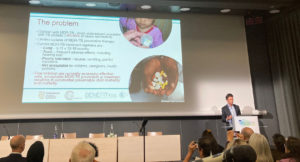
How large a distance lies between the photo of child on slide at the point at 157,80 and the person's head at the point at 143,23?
0.82 metres

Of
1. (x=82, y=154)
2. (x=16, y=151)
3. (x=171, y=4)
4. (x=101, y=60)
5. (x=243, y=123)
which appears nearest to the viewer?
(x=82, y=154)

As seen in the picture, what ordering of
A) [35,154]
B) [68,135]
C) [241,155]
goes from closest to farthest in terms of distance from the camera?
[241,155], [35,154], [68,135]

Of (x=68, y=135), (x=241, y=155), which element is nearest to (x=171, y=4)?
(x=68, y=135)

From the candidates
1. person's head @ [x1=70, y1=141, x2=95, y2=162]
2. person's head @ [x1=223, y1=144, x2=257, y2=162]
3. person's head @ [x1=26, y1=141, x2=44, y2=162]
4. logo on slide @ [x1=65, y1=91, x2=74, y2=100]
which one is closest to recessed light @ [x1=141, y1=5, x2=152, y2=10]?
logo on slide @ [x1=65, y1=91, x2=74, y2=100]

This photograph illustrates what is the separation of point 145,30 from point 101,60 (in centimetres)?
134

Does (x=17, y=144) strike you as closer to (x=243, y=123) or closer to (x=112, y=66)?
(x=112, y=66)

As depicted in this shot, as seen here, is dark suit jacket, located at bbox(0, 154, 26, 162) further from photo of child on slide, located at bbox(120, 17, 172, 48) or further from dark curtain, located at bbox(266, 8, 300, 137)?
dark curtain, located at bbox(266, 8, 300, 137)

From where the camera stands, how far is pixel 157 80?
19.0ft

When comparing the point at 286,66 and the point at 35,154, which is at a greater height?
the point at 286,66

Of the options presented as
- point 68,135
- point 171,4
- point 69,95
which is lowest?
point 68,135

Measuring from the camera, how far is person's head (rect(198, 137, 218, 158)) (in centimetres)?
183

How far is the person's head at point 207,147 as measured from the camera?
6.02 feet

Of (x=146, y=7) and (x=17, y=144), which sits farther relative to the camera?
(x=146, y=7)

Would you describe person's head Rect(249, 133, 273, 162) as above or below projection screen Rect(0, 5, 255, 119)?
below
